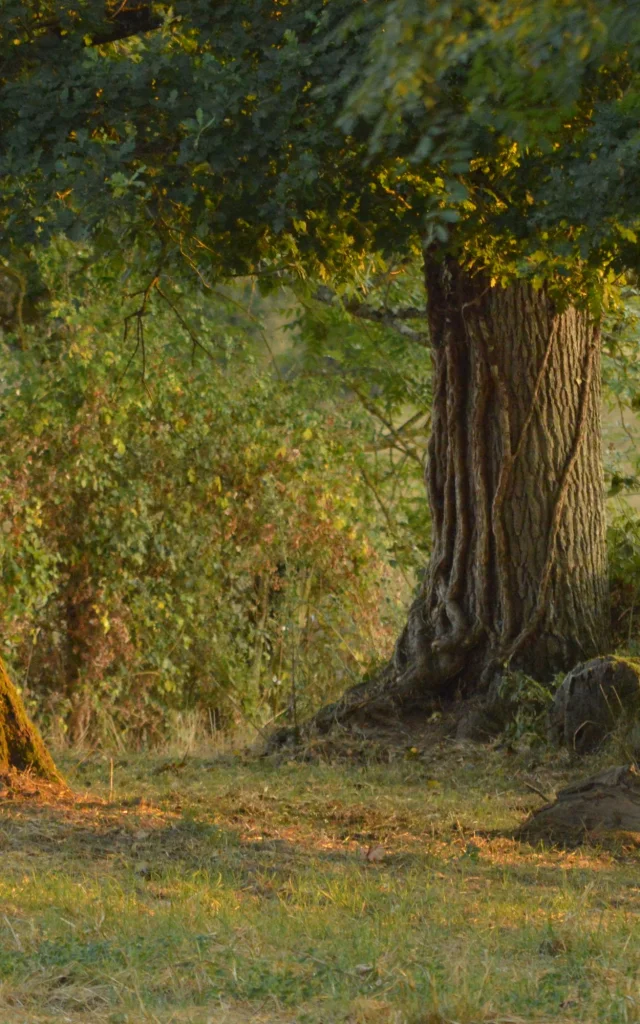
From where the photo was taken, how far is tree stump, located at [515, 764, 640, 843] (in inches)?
249

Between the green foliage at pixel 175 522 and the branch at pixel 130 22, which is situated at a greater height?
the branch at pixel 130 22

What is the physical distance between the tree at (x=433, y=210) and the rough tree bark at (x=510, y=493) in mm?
14

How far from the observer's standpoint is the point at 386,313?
12688mm

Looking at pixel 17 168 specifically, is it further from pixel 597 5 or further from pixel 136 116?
pixel 597 5

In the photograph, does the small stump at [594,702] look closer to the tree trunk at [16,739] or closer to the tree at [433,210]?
the tree at [433,210]

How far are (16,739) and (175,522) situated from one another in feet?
17.2

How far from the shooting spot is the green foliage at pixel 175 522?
443 inches

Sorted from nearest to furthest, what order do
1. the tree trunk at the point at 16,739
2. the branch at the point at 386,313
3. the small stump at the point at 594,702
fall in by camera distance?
the tree trunk at the point at 16,739
the small stump at the point at 594,702
the branch at the point at 386,313

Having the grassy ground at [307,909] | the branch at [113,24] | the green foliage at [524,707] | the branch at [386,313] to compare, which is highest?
the branch at [113,24]

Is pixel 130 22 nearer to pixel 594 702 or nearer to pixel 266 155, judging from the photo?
pixel 266 155

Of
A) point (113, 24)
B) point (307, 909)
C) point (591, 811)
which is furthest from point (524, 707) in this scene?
point (113, 24)

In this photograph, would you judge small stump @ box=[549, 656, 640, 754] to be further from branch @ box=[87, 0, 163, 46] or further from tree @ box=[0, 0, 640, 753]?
branch @ box=[87, 0, 163, 46]

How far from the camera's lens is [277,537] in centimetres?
1281

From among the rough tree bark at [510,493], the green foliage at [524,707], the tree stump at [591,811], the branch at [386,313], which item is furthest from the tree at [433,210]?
the branch at [386,313]
